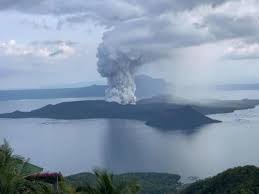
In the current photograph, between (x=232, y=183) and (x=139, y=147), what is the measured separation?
72.6 m

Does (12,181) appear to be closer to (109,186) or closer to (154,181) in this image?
(109,186)

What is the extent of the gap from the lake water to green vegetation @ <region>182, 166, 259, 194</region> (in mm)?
31076

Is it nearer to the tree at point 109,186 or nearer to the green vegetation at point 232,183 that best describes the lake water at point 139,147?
the green vegetation at point 232,183

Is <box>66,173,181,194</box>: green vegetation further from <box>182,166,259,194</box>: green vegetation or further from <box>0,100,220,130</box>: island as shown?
<box>0,100,220,130</box>: island

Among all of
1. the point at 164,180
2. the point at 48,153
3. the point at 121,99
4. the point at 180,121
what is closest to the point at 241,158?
the point at 164,180

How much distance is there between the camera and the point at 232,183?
109ft

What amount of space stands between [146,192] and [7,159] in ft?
A: 134

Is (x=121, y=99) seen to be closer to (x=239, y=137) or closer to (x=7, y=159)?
(x=239, y=137)

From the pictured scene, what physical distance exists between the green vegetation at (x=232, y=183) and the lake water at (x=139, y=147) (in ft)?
102

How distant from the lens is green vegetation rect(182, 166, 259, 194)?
1169 inches

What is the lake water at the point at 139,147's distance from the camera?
80.0m

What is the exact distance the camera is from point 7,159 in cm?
750

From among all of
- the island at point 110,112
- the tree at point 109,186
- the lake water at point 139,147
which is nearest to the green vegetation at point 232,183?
the tree at point 109,186

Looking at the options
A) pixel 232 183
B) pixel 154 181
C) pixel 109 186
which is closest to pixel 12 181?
pixel 109 186
